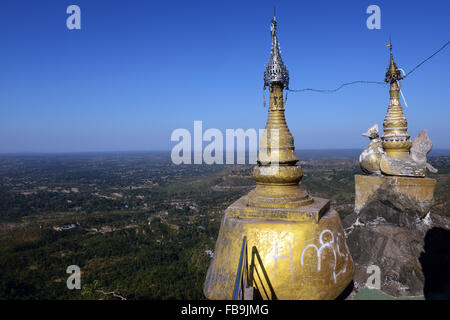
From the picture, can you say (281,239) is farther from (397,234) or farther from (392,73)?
(392,73)

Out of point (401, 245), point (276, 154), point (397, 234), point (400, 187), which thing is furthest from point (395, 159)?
point (276, 154)

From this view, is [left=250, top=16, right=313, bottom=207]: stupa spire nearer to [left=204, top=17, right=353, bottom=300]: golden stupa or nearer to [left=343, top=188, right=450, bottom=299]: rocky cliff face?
[left=204, top=17, right=353, bottom=300]: golden stupa

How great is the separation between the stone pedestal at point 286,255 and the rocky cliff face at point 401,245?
2965mm

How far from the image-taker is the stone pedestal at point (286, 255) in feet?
15.4

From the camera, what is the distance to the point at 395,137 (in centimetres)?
929

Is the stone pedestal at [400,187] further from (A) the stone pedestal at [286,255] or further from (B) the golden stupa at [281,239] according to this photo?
(A) the stone pedestal at [286,255]

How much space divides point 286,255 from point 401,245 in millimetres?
4652

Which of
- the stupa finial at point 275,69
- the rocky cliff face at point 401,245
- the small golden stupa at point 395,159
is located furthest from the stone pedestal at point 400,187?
the stupa finial at point 275,69

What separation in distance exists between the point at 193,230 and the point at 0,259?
33.9 m

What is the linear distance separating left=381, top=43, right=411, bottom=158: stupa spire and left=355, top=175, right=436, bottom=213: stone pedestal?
84 centimetres

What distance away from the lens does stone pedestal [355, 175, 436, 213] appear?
8.48 m

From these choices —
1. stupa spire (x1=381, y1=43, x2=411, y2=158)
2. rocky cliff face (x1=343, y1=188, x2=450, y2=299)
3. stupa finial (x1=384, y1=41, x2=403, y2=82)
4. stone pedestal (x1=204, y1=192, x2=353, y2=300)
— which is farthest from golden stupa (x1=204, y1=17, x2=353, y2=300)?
stupa finial (x1=384, y1=41, x2=403, y2=82)
